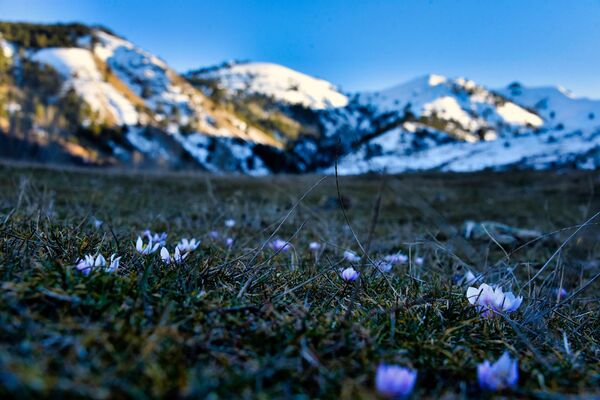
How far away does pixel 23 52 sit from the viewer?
7012 centimetres

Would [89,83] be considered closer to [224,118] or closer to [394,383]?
[224,118]

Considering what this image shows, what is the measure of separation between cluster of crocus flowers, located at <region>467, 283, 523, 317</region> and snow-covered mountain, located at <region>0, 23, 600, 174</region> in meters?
31.7

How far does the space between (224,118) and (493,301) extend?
82151 millimetres

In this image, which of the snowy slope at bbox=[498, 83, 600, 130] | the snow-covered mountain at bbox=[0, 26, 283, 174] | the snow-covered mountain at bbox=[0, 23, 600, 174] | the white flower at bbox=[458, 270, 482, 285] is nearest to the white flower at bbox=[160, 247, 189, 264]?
the white flower at bbox=[458, 270, 482, 285]

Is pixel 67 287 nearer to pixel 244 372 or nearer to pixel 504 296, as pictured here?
pixel 244 372

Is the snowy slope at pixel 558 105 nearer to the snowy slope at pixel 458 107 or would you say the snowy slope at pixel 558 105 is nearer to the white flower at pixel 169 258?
the snowy slope at pixel 458 107

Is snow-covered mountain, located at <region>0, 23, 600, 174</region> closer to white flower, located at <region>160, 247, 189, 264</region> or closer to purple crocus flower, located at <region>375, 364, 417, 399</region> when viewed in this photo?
white flower, located at <region>160, 247, 189, 264</region>

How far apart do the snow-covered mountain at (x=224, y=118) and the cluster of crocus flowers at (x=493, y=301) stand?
31710mm

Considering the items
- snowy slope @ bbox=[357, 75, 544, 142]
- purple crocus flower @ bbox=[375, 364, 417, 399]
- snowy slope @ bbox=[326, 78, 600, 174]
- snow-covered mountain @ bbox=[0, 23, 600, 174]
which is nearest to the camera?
purple crocus flower @ bbox=[375, 364, 417, 399]

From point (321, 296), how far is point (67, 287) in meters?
0.84

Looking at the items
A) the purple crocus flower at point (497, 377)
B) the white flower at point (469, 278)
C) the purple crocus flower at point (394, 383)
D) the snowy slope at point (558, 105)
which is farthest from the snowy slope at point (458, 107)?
the purple crocus flower at point (394, 383)

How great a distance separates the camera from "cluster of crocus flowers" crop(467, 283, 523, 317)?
3.97 ft

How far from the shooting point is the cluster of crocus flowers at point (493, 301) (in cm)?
121

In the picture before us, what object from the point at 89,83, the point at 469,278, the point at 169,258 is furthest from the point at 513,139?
the point at 89,83
